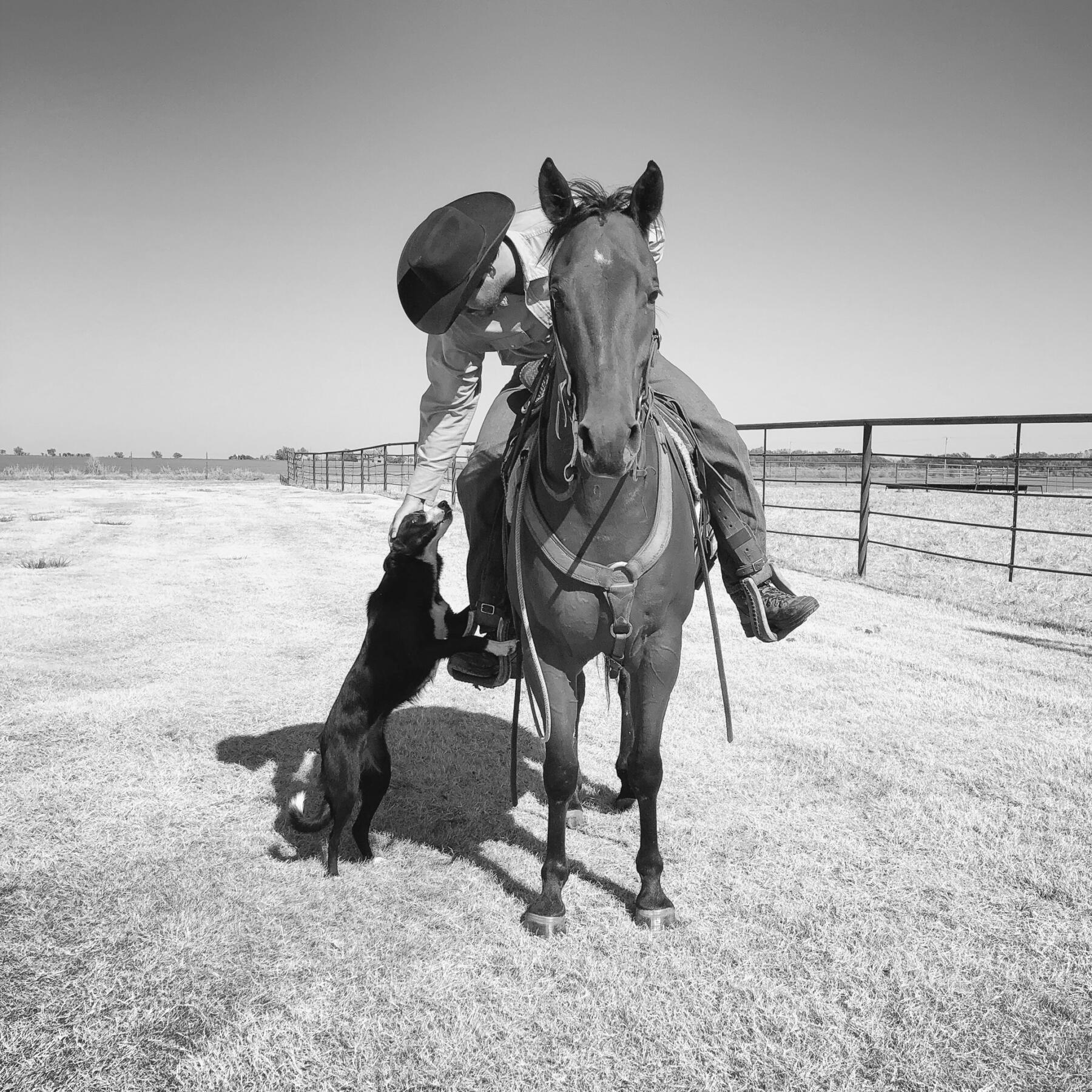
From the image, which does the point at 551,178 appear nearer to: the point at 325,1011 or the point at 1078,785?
the point at 325,1011

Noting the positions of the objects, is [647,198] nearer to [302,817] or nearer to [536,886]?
[536,886]

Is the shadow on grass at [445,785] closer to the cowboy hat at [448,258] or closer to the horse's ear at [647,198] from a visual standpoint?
the cowboy hat at [448,258]

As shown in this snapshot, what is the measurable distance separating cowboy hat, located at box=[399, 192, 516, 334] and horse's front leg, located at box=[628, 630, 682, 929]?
1.58 metres

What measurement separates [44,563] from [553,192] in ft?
33.9

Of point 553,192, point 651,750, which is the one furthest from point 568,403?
point 651,750

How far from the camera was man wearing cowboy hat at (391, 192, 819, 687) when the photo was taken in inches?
125

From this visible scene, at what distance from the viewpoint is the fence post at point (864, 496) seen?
10359mm

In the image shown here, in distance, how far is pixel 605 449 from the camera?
6.58 feet

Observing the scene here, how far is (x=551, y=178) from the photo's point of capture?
2.46 meters

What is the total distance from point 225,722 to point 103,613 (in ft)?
12.1

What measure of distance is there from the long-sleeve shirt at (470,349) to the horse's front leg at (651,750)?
1.29m

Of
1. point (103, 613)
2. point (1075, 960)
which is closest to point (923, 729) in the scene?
point (1075, 960)

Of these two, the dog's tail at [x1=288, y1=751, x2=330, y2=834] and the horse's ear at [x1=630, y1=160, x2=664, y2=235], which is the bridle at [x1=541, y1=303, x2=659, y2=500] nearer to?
the horse's ear at [x1=630, y1=160, x2=664, y2=235]

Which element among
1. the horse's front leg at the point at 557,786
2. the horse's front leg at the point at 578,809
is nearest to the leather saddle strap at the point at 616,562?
the horse's front leg at the point at 557,786
